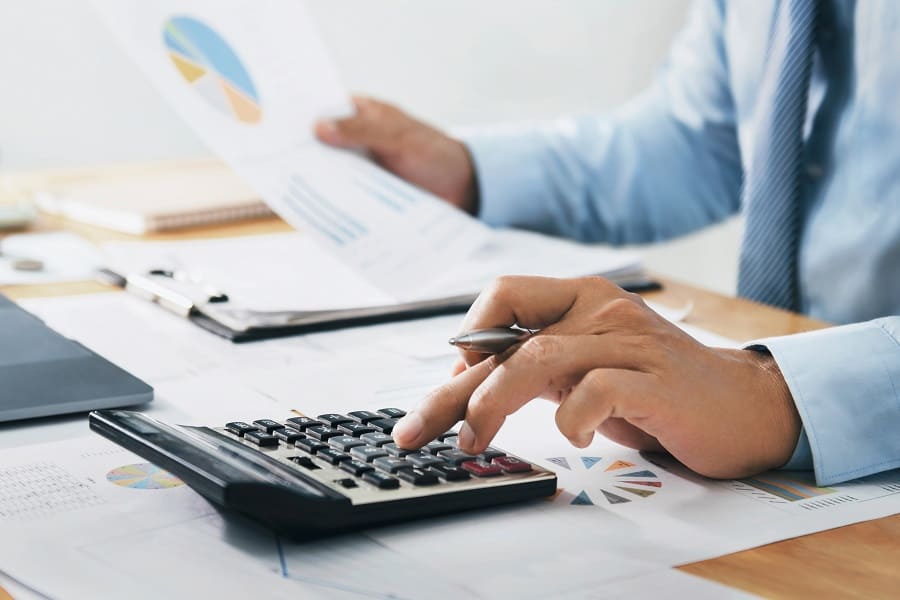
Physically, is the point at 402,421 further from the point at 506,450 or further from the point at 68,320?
the point at 68,320

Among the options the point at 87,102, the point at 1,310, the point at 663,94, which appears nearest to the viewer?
the point at 1,310

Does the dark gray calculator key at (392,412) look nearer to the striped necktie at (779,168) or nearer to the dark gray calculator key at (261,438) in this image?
the dark gray calculator key at (261,438)

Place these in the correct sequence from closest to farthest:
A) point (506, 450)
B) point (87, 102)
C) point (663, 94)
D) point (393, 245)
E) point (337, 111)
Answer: point (506, 450), point (393, 245), point (337, 111), point (663, 94), point (87, 102)

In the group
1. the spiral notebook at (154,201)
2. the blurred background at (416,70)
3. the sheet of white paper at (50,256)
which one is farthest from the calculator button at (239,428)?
the blurred background at (416,70)

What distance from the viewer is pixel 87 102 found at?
1900mm

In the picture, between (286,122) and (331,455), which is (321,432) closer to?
(331,455)

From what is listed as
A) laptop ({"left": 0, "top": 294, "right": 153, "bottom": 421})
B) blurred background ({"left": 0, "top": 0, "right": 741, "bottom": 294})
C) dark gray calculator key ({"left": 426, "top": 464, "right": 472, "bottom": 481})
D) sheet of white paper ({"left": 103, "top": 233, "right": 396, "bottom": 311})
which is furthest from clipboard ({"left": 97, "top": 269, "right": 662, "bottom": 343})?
blurred background ({"left": 0, "top": 0, "right": 741, "bottom": 294})

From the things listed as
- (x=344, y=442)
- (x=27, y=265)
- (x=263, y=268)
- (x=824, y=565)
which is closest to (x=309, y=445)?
(x=344, y=442)

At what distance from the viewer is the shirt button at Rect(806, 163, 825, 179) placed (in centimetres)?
118

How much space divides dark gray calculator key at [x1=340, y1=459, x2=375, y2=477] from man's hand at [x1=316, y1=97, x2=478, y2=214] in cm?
Answer: 65

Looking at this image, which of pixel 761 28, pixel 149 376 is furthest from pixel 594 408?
pixel 761 28

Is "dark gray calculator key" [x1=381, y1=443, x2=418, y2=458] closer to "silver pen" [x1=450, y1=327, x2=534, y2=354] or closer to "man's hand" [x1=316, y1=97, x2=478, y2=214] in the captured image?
"silver pen" [x1=450, y1=327, x2=534, y2=354]

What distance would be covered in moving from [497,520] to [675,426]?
0.12m

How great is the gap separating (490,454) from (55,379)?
30cm
